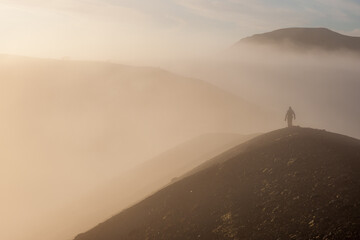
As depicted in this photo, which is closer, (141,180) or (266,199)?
(266,199)

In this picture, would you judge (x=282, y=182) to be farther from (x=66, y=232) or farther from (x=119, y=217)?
(x=66, y=232)

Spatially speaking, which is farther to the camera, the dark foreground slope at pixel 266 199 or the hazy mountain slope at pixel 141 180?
the hazy mountain slope at pixel 141 180

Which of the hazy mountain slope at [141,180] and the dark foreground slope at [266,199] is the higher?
the hazy mountain slope at [141,180]

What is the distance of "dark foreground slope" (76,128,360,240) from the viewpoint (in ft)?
80.9

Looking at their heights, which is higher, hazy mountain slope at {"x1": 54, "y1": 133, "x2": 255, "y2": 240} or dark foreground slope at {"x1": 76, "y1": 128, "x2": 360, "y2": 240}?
hazy mountain slope at {"x1": 54, "y1": 133, "x2": 255, "y2": 240}

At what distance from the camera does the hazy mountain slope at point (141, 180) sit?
221 feet

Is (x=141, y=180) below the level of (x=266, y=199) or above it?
above

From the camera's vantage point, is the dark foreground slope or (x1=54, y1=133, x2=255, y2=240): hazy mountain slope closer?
the dark foreground slope

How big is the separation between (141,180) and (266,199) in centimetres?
5224

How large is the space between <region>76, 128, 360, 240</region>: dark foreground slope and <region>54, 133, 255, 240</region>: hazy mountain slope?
26.5 meters

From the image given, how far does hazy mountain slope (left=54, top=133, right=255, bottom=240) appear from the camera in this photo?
67.5 metres

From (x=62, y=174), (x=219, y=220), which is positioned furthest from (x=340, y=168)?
(x=62, y=174)

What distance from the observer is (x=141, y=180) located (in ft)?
260

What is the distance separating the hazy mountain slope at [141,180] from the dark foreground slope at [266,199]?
26534mm
